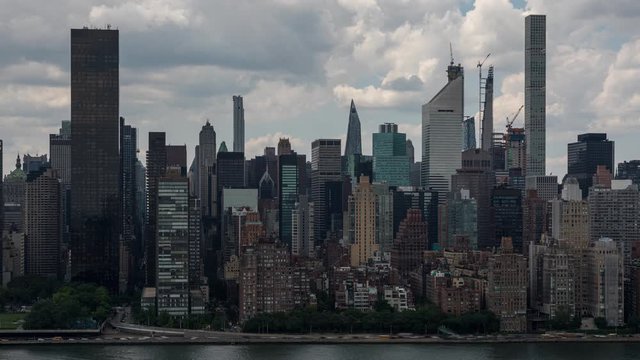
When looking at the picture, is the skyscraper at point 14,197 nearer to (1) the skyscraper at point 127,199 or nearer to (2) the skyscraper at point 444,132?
(1) the skyscraper at point 127,199

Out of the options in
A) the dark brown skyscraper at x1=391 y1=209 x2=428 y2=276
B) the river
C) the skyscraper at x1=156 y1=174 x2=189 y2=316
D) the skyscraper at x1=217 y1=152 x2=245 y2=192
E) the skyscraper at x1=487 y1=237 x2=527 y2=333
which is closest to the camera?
the river

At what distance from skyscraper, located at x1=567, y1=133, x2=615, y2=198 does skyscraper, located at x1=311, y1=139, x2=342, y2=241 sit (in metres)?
29.1

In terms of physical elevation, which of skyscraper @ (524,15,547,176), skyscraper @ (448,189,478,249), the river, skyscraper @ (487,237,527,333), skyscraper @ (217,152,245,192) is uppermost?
skyscraper @ (524,15,547,176)

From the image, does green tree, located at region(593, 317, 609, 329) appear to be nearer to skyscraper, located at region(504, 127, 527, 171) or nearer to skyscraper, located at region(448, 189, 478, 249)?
skyscraper, located at region(448, 189, 478, 249)

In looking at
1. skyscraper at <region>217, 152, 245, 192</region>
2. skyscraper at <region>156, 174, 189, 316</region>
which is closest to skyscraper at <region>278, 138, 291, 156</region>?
skyscraper at <region>217, 152, 245, 192</region>

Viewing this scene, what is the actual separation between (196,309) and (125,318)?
17.1ft

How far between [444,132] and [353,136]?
20.5 metres

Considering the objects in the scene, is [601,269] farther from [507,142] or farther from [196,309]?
[507,142]

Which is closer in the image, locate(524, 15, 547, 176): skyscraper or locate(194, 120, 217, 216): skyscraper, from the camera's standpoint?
locate(194, 120, 217, 216): skyscraper

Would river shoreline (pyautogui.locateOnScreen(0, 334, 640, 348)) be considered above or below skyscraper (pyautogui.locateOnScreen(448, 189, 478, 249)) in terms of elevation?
below

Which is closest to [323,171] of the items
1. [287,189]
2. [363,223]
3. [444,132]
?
[287,189]

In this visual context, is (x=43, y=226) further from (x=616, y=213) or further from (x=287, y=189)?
(x=616, y=213)

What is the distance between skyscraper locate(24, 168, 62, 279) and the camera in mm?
108750

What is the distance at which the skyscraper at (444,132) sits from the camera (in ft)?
520
